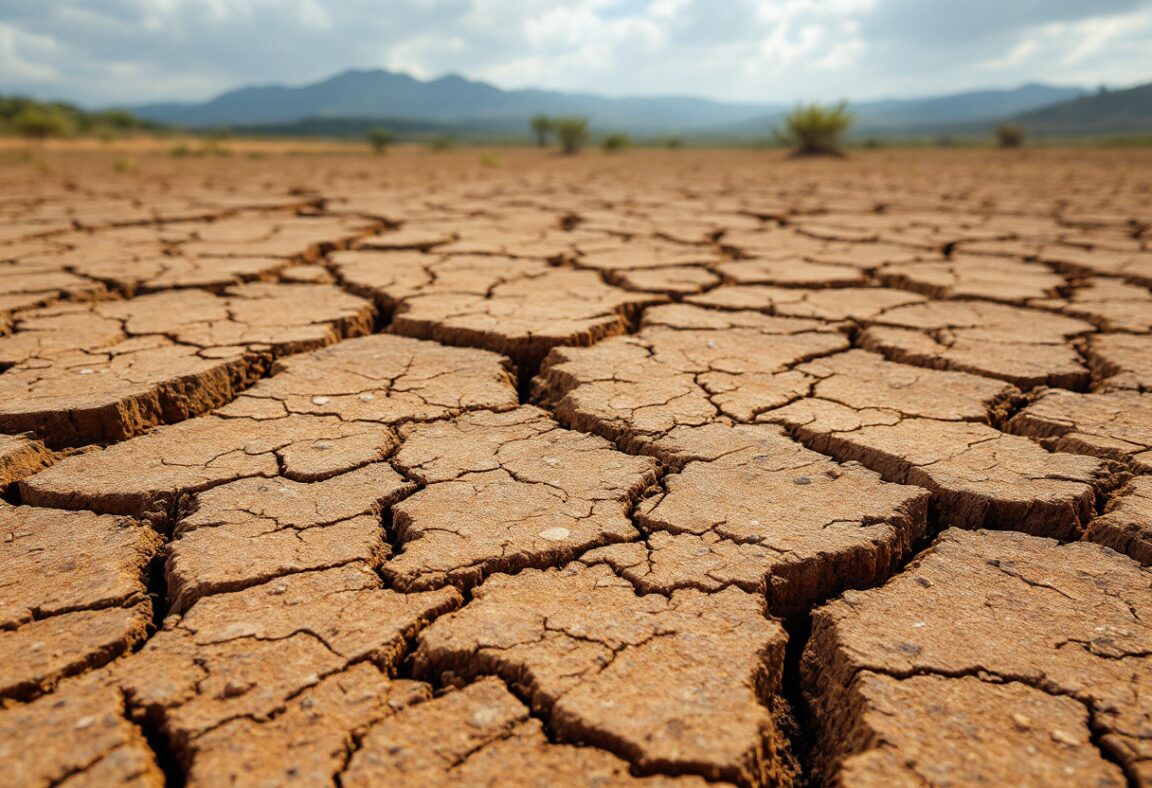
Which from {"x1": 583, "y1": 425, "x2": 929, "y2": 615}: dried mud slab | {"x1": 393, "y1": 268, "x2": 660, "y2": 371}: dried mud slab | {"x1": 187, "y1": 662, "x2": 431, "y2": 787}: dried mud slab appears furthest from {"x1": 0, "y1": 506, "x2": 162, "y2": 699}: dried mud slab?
{"x1": 393, "y1": 268, "x2": 660, "y2": 371}: dried mud slab

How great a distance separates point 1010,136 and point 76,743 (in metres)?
19.0

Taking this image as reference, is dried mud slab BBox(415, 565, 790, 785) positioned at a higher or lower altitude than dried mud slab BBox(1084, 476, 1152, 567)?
lower

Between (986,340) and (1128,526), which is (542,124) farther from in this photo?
(1128,526)

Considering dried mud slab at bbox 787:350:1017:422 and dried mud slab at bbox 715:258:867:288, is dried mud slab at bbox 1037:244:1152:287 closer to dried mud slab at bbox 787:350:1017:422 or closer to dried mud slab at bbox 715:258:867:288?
dried mud slab at bbox 715:258:867:288

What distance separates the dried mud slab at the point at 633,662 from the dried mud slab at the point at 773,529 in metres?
0.07

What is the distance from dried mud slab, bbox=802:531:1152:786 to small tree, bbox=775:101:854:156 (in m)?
12.6

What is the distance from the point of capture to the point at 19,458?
5.30 ft

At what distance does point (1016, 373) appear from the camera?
6.90ft

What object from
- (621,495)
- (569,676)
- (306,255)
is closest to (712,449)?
(621,495)

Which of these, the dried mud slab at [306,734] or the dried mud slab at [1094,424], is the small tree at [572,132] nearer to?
the dried mud slab at [1094,424]

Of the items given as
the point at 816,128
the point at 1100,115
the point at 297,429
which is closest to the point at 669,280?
the point at 297,429

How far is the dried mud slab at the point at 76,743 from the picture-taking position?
0.85 m

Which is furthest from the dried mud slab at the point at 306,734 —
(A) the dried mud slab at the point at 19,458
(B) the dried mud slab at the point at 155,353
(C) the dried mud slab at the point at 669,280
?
(C) the dried mud slab at the point at 669,280

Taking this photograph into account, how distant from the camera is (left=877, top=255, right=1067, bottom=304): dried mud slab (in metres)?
3.01
